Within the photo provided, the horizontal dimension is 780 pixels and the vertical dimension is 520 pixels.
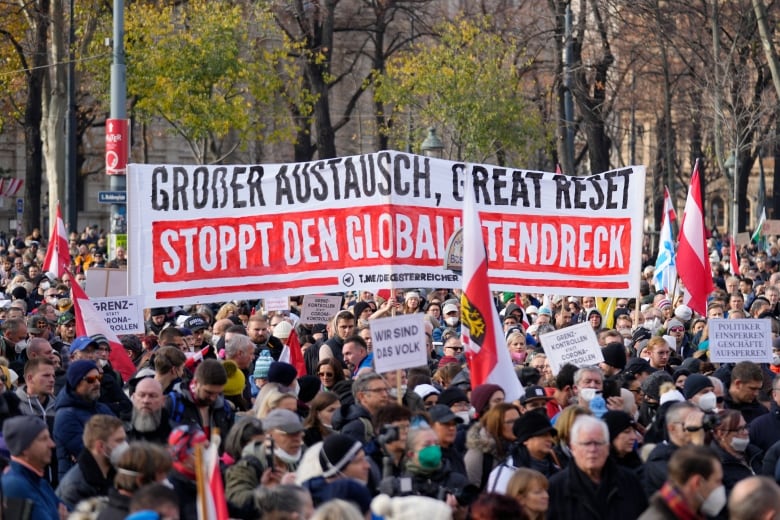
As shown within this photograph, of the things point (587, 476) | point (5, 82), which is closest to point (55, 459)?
point (587, 476)

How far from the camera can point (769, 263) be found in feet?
94.3

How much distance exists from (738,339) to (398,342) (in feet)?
11.6

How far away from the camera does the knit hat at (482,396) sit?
878cm

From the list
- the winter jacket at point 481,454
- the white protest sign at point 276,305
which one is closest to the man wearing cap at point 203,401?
the winter jacket at point 481,454

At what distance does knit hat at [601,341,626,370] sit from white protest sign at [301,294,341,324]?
159 inches

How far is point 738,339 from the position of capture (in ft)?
39.0

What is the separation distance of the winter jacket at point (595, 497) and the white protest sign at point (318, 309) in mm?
7890

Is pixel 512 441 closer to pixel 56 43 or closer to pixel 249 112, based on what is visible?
pixel 56 43

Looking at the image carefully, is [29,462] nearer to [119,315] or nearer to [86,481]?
[86,481]

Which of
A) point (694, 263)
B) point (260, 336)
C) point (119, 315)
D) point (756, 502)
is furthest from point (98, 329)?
point (756, 502)

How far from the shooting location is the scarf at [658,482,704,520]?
19.9 feet

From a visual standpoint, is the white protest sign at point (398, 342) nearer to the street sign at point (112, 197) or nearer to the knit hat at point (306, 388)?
the knit hat at point (306, 388)

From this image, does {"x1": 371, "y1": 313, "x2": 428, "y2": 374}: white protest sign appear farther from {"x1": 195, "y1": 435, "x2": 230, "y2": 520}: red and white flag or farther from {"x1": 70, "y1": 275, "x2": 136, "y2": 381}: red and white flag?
{"x1": 70, "y1": 275, "x2": 136, "y2": 381}: red and white flag

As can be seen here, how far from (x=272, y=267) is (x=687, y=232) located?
217 inches
